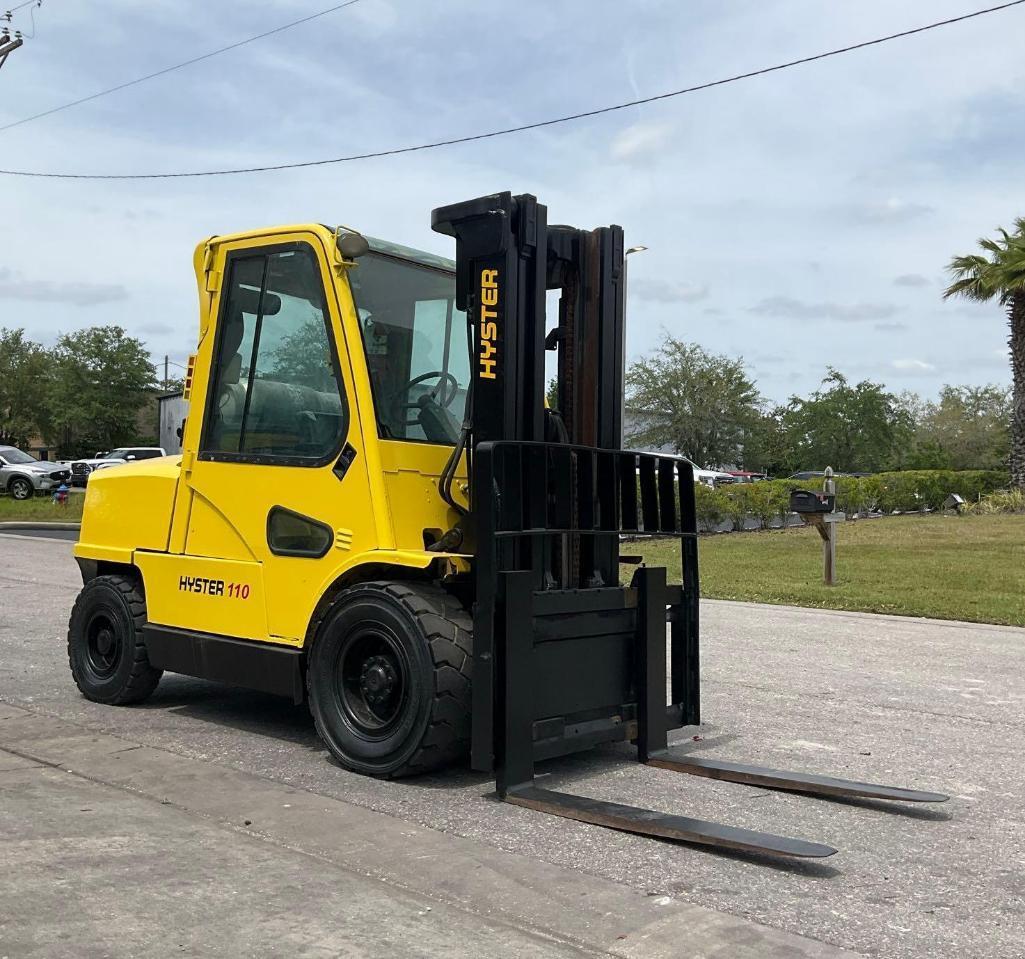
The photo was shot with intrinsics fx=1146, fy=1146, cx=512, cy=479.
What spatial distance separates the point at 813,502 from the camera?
14.3 metres

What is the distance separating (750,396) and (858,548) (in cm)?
3967

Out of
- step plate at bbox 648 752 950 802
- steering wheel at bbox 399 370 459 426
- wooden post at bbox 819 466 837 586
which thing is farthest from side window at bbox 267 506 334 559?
wooden post at bbox 819 466 837 586

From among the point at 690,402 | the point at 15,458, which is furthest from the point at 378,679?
the point at 690,402

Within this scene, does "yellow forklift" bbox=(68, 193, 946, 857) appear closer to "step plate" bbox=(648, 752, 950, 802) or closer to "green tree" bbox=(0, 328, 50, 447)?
"step plate" bbox=(648, 752, 950, 802)

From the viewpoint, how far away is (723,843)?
4.40m

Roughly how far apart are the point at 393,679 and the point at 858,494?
1036 inches

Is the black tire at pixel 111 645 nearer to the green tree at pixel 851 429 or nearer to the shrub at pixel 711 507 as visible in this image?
the shrub at pixel 711 507

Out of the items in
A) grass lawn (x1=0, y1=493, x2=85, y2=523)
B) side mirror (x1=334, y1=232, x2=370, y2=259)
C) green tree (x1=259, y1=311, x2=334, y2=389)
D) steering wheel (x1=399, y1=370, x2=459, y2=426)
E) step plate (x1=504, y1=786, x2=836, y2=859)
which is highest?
side mirror (x1=334, y1=232, x2=370, y2=259)

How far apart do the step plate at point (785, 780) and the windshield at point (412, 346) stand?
2.05 m

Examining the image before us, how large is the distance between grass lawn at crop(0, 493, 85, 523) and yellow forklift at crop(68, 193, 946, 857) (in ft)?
76.3

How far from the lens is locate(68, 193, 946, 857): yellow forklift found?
17.1 feet

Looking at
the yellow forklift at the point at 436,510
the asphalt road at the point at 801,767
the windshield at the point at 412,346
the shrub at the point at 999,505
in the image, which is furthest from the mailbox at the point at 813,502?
the shrub at the point at 999,505

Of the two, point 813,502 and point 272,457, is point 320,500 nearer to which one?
point 272,457

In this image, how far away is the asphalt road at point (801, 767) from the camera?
3.99 m
